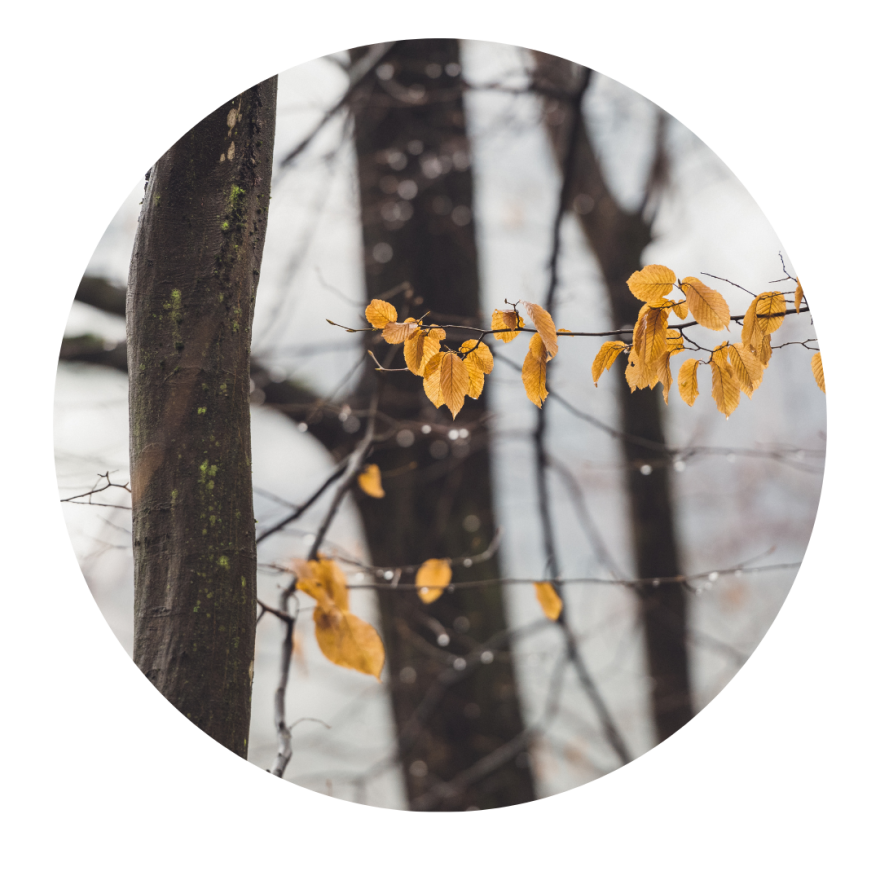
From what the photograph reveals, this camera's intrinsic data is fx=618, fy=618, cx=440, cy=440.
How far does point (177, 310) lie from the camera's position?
729 millimetres

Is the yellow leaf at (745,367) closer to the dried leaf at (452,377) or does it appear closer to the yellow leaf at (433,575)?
the dried leaf at (452,377)

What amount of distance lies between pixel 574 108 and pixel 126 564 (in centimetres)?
147

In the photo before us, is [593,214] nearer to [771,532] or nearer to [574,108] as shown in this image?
[574,108]

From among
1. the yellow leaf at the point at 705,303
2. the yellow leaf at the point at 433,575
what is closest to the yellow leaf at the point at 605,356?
the yellow leaf at the point at 705,303

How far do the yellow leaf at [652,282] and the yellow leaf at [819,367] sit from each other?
34cm

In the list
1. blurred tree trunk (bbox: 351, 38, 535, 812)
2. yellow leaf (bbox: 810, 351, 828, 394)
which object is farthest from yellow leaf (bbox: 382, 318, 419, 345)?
blurred tree trunk (bbox: 351, 38, 535, 812)

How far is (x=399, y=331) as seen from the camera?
2.52 feet

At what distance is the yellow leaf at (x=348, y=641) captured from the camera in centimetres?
94

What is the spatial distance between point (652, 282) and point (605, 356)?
4.8 inches

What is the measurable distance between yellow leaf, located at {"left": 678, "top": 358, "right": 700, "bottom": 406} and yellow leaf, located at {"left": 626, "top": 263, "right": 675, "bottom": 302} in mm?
143

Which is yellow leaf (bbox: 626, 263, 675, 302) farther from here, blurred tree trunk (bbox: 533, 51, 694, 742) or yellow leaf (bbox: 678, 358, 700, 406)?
blurred tree trunk (bbox: 533, 51, 694, 742)

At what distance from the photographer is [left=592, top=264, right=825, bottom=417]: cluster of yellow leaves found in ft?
2.36

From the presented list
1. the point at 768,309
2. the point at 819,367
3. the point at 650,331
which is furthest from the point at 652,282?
the point at 819,367

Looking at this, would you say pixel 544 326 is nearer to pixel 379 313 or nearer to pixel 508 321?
pixel 508 321
